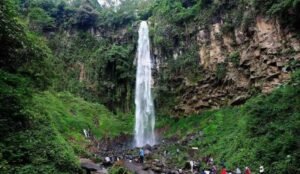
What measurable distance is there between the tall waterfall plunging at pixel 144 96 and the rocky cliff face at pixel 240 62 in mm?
3793

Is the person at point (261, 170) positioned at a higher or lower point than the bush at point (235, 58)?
lower

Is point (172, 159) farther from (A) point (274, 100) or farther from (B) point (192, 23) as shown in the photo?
(B) point (192, 23)

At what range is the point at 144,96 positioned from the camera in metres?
40.0

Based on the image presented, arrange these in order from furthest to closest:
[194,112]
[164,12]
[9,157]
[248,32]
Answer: [164,12] < [194,112] < [248,32] < [9,157]

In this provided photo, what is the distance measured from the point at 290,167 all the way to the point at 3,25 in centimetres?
1289

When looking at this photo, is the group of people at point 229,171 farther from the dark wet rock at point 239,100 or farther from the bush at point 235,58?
the bush at point 235,58

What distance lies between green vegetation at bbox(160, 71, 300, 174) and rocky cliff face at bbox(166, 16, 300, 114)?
3502mm

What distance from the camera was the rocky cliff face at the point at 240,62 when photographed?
25562 millimetres

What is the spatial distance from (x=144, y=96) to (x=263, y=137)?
2369cm

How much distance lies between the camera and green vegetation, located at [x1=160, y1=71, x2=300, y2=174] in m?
14.6

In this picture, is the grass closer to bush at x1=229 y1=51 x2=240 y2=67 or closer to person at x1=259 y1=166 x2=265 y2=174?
bush at x1=229 y1=51 x2=240 y2=67

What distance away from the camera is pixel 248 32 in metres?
29.6

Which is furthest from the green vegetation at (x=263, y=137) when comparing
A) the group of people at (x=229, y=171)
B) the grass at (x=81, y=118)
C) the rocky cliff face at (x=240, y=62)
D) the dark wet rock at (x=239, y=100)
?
the grass at (x=81, y=118)

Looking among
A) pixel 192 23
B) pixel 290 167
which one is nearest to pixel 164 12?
pixel 192 23
